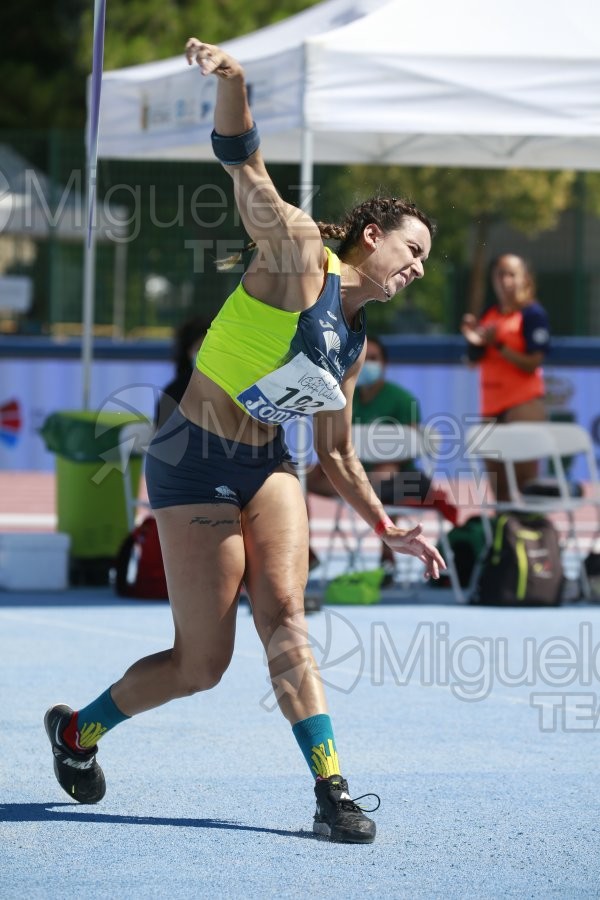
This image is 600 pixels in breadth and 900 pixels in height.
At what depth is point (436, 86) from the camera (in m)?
8.71

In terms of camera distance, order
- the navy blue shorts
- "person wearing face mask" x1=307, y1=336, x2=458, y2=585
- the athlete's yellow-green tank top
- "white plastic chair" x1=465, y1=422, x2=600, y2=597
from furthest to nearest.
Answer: "person wearing face mask" x1=307, y1=336, x2=458, y2=585, "white plastic chair" x1=465, y1=422, x2=600, y2=597, the navy blue shorts, the athlete's yellow-green tank top

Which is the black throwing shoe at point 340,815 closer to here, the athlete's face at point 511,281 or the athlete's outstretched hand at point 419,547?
the athlete's outstretched hand at point 419,547

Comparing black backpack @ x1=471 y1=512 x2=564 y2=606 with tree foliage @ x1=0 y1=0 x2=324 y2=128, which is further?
tree foliage @ x1=0 y1=0 x2=324 y2=128

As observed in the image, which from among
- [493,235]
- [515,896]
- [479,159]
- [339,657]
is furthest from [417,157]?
[493,235]

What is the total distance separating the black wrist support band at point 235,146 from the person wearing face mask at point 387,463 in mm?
5662

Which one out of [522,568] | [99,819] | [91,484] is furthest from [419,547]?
[91,484]

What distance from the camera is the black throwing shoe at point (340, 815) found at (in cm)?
427

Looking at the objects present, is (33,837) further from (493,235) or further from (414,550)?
(493,235)

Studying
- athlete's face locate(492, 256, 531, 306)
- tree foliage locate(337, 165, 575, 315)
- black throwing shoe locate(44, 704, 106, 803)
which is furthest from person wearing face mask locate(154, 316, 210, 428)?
tree foliage locate(337, 165, 575, 315)

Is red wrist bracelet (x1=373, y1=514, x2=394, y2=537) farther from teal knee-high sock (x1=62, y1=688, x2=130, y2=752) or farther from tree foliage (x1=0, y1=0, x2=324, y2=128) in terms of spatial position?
tree foliage (x1=0, y1=0, x2=324, y2=128)

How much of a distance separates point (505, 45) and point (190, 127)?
218 cm

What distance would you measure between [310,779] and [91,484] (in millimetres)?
5187

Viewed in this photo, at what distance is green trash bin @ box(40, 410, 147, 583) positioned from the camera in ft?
32.9

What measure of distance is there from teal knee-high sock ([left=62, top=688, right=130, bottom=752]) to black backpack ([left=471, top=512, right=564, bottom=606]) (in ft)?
15.7
